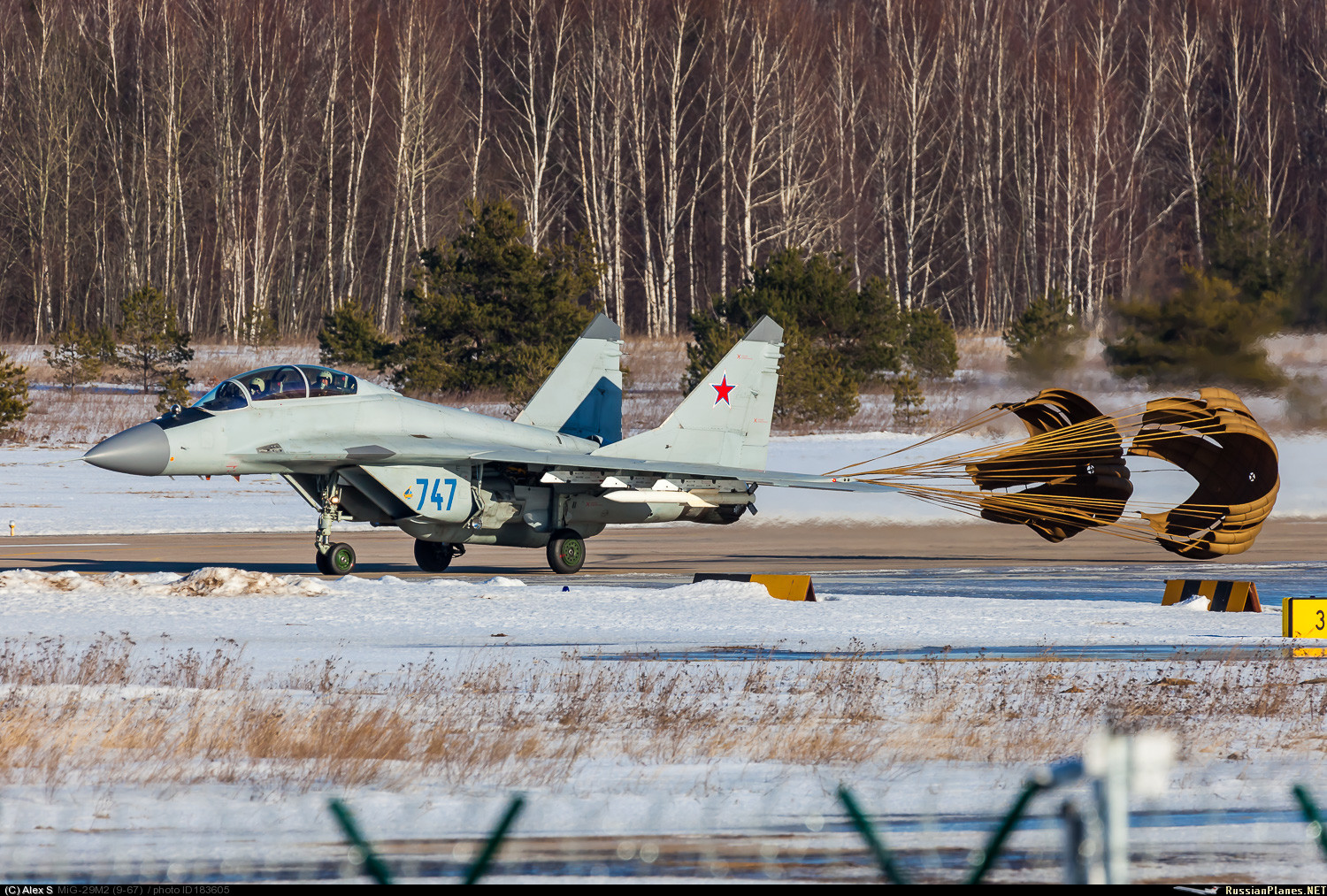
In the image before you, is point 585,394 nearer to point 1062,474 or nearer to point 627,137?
point 1062,474

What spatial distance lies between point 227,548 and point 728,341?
19302mm

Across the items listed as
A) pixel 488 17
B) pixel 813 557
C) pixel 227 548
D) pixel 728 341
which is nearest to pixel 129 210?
pixel 488 17

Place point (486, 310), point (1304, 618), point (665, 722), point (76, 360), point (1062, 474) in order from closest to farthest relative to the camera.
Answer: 1. point (665, 722)
2. point (1304, 618)
3. point (1062, 474)
4. point (486, 310)
5. point (76, 360)

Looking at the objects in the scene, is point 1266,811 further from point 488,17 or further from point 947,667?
point 488,17

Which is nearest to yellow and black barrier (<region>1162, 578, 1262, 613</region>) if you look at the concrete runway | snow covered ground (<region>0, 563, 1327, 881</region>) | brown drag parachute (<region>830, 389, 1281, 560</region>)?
snow covered ground (<region>0, 563, 1327, 881</region>)

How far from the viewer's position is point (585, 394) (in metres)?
21.9

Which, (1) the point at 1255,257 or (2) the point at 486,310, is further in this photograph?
(2) the point at 486,310

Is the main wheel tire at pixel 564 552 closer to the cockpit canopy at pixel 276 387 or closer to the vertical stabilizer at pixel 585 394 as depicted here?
the vertical stabilizer at pixel 585 394

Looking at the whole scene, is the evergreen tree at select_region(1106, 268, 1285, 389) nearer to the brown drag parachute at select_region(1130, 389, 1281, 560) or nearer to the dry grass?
the brown drag parachute at select_region(1130, 389, 1281, 560)

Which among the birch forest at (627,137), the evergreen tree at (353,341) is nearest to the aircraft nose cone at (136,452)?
the evergreen tree at (353,341)

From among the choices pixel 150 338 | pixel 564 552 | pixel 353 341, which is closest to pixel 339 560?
pixel 564 552

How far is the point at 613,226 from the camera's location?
211 feet

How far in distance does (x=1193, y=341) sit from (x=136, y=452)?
17.0m

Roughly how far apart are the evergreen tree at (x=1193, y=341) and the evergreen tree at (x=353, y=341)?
976 inches
